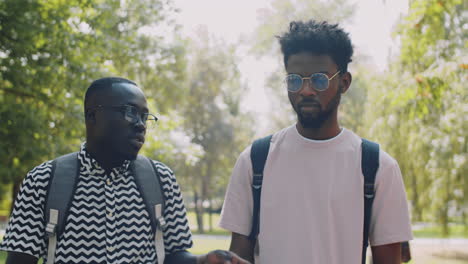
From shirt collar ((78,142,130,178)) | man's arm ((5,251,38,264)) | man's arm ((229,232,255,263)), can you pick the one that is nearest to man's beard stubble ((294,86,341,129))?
man's arm ((229,232,255,263))

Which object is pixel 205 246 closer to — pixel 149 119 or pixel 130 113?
pixel 149 119

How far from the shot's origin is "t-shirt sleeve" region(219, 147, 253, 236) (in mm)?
2846

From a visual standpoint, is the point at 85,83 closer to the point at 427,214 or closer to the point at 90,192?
the point at 90,192

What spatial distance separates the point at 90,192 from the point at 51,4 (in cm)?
896

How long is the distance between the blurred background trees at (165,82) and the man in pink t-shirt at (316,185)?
358 millimetres

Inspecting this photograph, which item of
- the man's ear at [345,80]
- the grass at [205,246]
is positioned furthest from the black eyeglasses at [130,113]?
the grass at [205,246]

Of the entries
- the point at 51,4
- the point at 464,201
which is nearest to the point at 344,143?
the point at 51,4

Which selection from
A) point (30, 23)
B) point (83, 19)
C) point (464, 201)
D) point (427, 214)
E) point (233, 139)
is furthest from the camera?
point (233, 139)

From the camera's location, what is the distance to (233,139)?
34.8m

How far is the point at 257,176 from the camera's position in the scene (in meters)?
2.83

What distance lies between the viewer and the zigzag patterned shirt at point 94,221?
2.51m

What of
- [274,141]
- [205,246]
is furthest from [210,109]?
[274,141]

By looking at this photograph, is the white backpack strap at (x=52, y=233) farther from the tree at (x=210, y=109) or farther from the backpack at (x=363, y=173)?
the tree at (x=210, y=109)

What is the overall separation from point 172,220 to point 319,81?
3.03 ft
